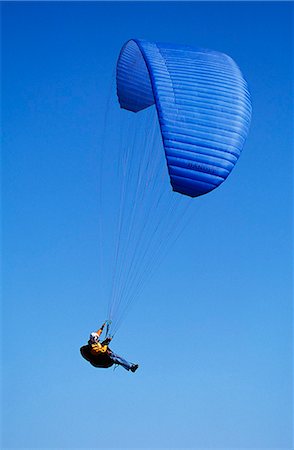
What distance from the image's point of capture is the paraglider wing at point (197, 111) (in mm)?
27469

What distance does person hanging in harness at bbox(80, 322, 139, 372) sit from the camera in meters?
27.6

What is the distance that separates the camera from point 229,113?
28.3m

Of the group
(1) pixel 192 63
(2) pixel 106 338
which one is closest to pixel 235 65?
(1) pixel 192 63

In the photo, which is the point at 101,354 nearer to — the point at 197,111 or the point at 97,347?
the point at 97,347

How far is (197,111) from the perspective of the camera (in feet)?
92.0

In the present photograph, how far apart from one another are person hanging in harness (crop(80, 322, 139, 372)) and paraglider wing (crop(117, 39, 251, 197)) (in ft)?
12.5

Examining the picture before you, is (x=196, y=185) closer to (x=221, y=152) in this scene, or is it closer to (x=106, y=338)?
(x=221, y=152)

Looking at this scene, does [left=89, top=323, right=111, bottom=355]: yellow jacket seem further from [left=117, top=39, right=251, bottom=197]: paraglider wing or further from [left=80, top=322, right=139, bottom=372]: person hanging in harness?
[left=117, top=39, right=251, bottom=197]: paraglider wing

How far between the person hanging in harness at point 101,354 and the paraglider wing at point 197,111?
3.82 m

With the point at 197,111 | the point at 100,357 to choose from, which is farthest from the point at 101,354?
the point at 197,111

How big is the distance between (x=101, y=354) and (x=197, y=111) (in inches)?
235

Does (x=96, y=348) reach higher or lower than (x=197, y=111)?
lower

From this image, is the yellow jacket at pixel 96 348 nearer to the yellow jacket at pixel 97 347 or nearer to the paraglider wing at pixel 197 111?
the yellow jacket at pixel 97 347

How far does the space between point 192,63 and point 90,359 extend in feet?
24.1
